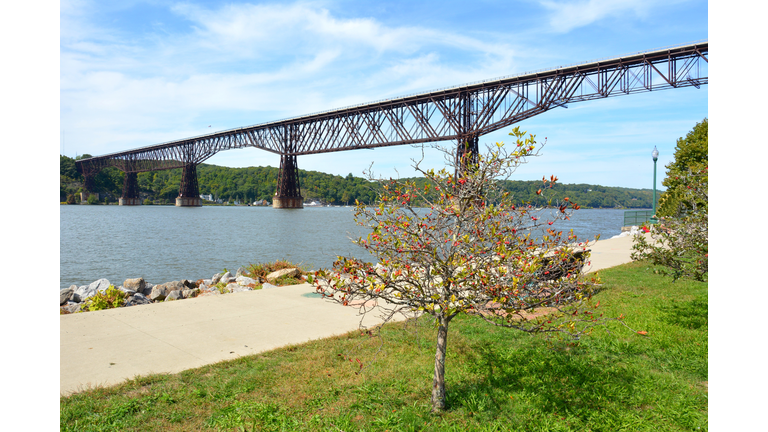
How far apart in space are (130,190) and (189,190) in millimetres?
31408

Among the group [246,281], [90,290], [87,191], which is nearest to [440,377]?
[246,281]

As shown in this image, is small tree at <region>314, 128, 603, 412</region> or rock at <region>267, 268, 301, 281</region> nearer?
small tree at <region>314, 128, 603, 412</region>

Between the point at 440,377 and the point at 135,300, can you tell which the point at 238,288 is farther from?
the point at 440,377

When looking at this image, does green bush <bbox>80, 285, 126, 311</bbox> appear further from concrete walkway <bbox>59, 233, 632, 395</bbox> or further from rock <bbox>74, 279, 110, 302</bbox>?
rock <bbox>74, 279, 110, 302</bbox>

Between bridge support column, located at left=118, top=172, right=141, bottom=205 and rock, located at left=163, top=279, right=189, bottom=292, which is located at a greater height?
bridge support column, located at left=118, top=172, right=141, bottom=205

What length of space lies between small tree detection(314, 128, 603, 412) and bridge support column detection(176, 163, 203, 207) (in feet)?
384

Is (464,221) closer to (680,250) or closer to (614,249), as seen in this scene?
(680,250)

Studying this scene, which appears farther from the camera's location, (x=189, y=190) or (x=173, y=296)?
(x=189, y=190)

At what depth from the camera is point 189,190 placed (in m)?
116

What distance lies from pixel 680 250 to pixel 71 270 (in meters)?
24.4

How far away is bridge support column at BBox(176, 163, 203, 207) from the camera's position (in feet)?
371

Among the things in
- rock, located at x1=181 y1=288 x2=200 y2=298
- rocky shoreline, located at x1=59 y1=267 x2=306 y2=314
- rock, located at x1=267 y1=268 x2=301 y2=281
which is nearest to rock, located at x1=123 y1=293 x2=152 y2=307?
rocky shoreline, located at x1=59 y1=267 x2=306 y2=314

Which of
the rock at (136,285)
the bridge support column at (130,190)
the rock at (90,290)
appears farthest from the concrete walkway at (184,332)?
the bridge support column at (130,190)

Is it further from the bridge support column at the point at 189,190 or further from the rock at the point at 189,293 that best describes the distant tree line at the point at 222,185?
the rock at the point at 189,293
